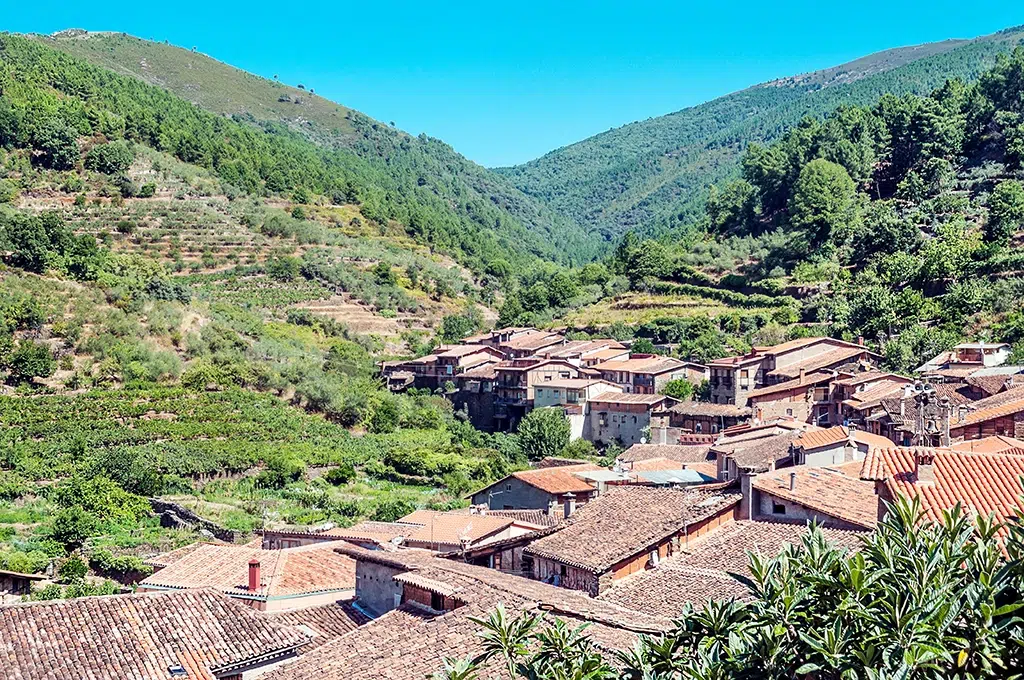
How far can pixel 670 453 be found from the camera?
122ft

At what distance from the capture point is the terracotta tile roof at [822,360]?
164 feet

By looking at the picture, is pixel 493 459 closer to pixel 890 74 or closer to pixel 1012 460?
pixel 1012 460

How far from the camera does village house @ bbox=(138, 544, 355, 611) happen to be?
17984 millimetres

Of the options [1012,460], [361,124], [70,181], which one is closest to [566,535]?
[1012,460]

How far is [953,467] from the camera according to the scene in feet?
45.3

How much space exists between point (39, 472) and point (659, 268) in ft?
142

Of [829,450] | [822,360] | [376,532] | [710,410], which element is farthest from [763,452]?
[822,360]

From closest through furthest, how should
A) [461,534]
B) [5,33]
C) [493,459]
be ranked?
[461,534], [493,459], [5,33]

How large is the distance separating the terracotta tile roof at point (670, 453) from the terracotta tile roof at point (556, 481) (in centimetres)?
212

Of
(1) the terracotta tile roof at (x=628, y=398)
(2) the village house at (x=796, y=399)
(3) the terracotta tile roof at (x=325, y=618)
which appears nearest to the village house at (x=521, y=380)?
(1) the terracotta tile roof at (x=628, y=398)

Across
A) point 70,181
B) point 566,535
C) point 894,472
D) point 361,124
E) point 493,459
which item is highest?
point 361,124

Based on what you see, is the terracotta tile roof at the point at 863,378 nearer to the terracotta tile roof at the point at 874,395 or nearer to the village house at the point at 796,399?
the terracotta tile roof at the point at 874,395

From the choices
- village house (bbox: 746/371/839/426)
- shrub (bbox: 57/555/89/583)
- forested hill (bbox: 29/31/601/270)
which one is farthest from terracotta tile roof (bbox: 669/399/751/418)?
forested hill (bbox: 29/31/601/270)

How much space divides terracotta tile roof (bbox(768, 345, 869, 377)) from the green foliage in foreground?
138 ft
